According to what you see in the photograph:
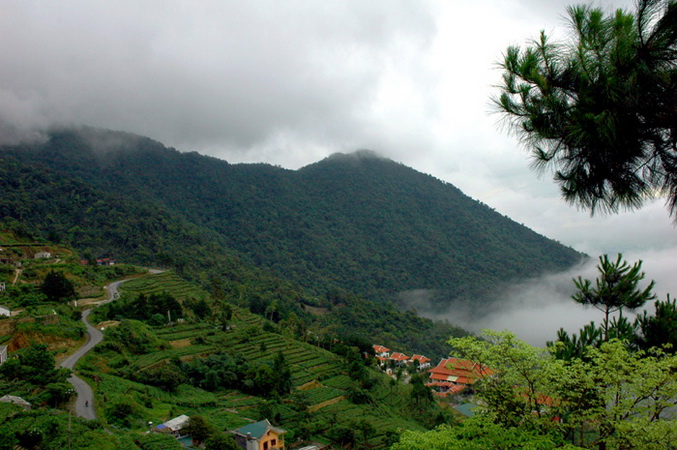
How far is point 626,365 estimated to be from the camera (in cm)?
507

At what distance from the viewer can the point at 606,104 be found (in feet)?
12.7

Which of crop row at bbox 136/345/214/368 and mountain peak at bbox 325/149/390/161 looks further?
mountain peak at bbox 325/149/390/161

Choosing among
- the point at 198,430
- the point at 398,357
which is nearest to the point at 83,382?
the point at 198,430

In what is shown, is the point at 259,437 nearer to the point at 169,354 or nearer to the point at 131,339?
the point at 169,354

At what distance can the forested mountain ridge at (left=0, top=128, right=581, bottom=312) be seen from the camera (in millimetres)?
60719

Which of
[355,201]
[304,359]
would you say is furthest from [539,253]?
[304,359]

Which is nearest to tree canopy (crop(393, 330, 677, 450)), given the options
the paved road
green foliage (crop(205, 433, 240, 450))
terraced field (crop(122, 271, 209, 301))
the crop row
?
green foliage (crop(205, 433, 240, 450))

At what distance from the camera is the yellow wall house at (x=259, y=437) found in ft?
58.3

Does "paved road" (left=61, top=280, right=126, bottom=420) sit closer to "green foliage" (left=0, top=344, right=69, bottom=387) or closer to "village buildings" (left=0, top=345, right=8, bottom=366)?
"green foliage" (left=0, top=344, right=69, bottom=387)

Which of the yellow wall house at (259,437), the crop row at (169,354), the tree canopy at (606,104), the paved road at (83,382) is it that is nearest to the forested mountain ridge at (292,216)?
the crop row at (169,354)

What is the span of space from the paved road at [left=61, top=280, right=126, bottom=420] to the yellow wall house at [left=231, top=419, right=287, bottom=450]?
5.92 meters

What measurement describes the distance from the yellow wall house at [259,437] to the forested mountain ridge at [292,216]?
37331 mm

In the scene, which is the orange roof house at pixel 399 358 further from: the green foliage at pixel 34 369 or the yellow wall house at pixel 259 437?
the green foliage at pixel 34 369

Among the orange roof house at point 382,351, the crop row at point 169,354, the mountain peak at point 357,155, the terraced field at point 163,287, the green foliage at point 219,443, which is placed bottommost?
the orange roof house at point 382,351
